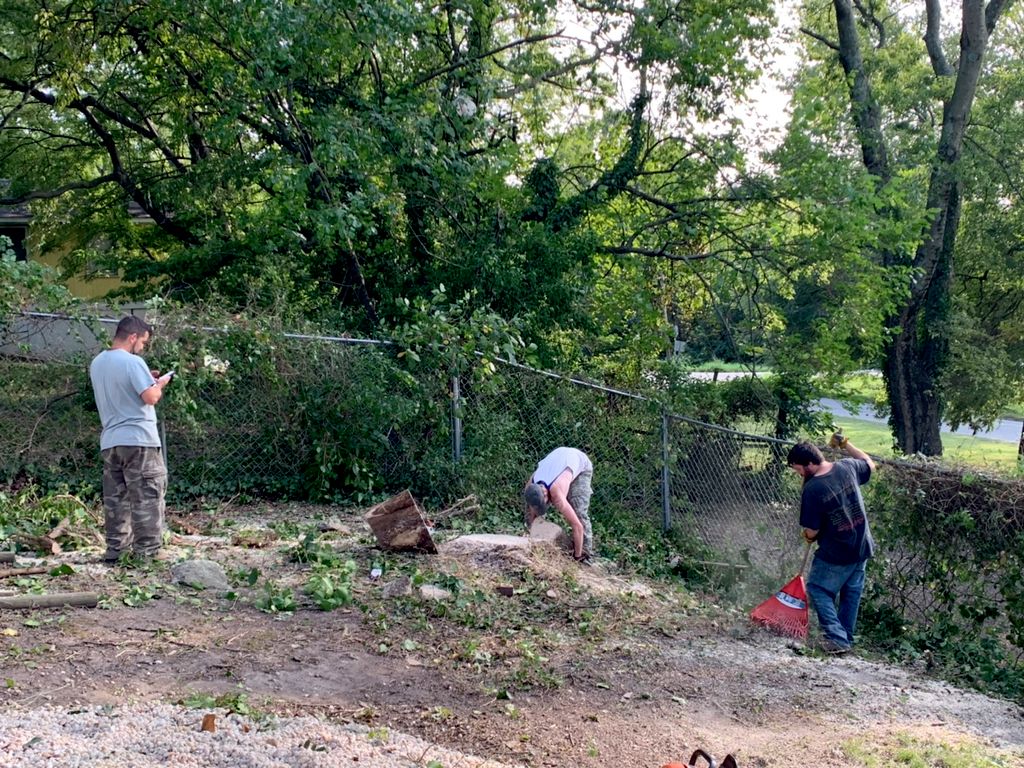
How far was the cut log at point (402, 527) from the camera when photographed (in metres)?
6.77

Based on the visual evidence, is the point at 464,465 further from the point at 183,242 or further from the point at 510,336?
the point at 183,242

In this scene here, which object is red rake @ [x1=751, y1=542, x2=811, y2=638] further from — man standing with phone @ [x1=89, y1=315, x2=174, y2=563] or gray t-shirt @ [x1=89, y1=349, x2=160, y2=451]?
gray t-shirt @ [x1=89, y1=349, x2=160, y2=451]

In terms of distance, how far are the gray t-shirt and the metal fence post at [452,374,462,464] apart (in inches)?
135

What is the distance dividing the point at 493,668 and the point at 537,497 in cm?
251

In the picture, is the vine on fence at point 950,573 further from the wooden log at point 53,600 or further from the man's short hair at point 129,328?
the man's short hair at point 129,328

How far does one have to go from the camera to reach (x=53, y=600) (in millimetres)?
5137

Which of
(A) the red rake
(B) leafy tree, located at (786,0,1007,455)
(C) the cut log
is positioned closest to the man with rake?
(A) the red rake

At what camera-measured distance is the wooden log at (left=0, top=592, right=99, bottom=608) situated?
5.05 metres

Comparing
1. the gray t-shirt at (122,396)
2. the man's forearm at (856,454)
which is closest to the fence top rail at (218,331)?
the gray t-shirt at (122,396)

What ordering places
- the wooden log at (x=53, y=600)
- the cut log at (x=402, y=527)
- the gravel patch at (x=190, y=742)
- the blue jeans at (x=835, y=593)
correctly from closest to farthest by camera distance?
the gravel patch at (x=190, y=742), the wooden log at (x=53, y=600), the blue jeans at (x=835, y=593), the cut log at (x=402, y=527)

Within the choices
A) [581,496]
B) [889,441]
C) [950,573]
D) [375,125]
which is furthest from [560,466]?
[889,441]

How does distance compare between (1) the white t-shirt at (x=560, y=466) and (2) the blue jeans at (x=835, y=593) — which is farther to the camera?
(1) the white t-shirt at (x=560, y=466)

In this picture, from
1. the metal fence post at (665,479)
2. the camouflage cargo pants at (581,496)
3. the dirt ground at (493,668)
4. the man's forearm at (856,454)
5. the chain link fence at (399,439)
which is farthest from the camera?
the metal fence post at (665,479)

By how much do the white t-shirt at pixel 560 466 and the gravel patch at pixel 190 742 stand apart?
Result: 359cm
